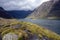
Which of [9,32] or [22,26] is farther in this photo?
[22,26]

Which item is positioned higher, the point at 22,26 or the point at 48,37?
the point at 22,26

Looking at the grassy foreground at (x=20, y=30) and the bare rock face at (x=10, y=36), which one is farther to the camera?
the grassy foreground at (x=20, y=30)

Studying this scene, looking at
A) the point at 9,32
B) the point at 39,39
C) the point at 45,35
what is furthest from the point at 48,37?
the point at 9,32

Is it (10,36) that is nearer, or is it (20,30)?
(10,36)

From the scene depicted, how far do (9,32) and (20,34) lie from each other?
1126 mm

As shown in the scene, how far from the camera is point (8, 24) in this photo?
19.9 m

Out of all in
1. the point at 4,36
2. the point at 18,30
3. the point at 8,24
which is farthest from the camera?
the point at 8,24

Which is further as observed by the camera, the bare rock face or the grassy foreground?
the grassy foreground

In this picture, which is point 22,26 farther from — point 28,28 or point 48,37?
point 48,37

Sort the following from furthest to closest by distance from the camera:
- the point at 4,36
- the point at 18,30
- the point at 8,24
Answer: the point at 8,24 → the point at 18,30 → the point at 4,36

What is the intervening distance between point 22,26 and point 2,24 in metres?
2.37

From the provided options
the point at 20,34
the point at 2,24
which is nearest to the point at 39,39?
the point at 20,34

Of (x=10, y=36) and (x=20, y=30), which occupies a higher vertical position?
(x=20, y=30)

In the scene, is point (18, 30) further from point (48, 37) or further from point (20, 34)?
point (48, 37)
